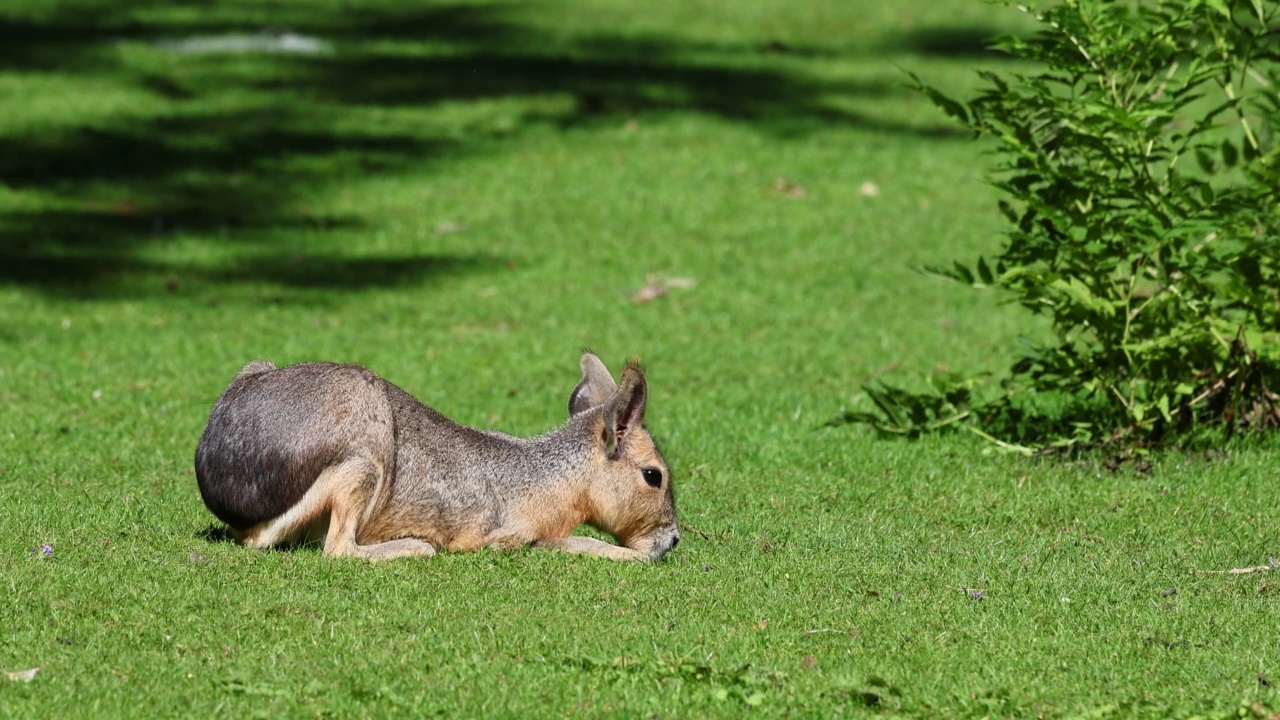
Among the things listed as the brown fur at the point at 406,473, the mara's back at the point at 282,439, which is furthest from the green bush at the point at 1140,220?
the mara's back at the point at 282,439

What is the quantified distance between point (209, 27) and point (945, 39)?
31.6 ft

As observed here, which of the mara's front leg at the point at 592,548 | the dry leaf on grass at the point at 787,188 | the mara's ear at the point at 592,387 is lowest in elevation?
the dry leaf on grass at the point at 787,188

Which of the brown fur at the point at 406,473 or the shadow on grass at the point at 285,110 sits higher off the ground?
the brown fur at the point at 406,473

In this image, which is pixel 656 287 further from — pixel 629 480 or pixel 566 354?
pixel 629 480

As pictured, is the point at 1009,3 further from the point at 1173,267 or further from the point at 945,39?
the point at 945,39

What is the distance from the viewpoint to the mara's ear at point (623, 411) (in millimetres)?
7203

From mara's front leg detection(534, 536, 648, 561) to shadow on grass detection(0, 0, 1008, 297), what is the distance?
805cm

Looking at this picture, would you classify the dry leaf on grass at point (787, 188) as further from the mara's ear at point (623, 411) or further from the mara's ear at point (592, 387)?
the mara's ear at point (623, 411)

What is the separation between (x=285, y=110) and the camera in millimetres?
19344

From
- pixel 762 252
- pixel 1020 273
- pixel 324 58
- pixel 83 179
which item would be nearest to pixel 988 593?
pixel 1020 273

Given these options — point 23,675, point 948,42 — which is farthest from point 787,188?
point 23,675

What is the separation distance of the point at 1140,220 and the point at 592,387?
3.15 meters

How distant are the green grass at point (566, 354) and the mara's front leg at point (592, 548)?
0.61 ft

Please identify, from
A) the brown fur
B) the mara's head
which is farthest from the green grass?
the mara's head
